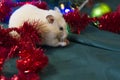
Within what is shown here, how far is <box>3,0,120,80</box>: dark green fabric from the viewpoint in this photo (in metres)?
0.69

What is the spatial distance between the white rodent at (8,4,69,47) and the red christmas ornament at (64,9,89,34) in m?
0.12

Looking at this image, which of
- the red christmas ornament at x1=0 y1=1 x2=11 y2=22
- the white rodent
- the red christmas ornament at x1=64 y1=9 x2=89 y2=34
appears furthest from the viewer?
the red christmas ornament at x1=0 y1=1 x2=11 y2=22

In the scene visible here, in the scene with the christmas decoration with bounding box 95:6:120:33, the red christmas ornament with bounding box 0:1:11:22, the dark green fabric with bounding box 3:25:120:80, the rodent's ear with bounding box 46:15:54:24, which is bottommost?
the dark green fabric with bounding box 3:25:120:80

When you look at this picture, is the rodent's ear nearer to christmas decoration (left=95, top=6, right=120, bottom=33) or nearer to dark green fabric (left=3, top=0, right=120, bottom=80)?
dark green fabric (left=3, top=0, right=120, bottom=80)

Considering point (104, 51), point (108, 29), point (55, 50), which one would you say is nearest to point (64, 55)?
point (55, 50)

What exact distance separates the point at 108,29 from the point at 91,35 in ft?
0.35

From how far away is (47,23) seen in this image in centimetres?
81

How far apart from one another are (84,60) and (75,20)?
253mm

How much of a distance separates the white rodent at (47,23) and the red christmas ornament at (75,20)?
12cm

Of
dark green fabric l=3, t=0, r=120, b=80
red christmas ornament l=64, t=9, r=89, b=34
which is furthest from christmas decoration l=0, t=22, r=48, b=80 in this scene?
red christmas ornament l=64, t=9, r=89, b=34

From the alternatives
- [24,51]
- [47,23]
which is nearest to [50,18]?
[47,23]

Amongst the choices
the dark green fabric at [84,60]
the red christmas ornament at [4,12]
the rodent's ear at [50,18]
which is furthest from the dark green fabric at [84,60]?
the red christmas ornament at [4,12]

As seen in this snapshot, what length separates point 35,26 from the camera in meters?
0.78

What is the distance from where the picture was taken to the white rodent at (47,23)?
81 centimetres
